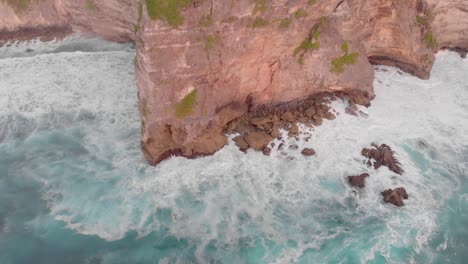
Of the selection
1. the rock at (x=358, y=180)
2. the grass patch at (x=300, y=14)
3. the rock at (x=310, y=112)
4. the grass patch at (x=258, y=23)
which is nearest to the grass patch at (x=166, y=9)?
the grass patch at (x=258, y=23)

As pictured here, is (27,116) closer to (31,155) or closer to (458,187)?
(31,155)

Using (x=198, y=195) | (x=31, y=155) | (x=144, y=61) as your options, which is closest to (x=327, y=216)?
(x=198, y=195)

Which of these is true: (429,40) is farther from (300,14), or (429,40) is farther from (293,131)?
(293,131)

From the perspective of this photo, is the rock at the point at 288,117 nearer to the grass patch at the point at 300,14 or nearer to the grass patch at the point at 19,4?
the grass patch at the point at 300,14

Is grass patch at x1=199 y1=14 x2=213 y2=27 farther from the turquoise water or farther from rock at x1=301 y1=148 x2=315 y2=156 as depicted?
rock at x1=301 y1=148 x2=315 y2=156

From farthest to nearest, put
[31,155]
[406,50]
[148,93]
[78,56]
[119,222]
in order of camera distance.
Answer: [78,56] < [406,50] < [31,155] < [148,93] < [119,222]
